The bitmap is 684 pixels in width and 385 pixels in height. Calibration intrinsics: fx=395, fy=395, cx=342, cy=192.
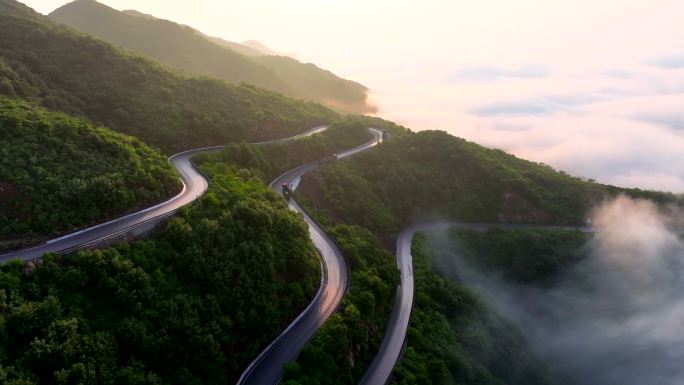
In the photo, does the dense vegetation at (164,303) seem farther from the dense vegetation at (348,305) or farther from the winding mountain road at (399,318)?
the winding mountain road at (399,318)

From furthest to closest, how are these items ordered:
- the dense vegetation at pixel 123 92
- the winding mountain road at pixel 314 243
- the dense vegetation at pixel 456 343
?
the dense vegetation at pixel 123 92 → the dense vegetation at pixel 456 343 → the winding mountain road at pixel 314 243

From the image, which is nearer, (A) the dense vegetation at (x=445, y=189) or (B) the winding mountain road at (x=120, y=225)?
(B) the winding mountain road at (x=120, y=225)

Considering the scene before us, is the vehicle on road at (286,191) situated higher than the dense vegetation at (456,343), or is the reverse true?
the vehicle on road at (286,191)

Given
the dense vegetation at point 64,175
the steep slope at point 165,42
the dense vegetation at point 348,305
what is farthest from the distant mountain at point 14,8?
the dense vegetation at point 348,305

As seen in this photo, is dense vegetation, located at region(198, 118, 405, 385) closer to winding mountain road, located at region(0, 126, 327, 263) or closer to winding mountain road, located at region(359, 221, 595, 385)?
winding mountain road, located at region(359, 221, 595, 385)

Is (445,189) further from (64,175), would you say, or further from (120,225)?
(64,175)

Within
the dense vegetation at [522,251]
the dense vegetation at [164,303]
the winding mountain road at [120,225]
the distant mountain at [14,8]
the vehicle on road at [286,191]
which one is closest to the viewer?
the dense vegetation at [164,303]

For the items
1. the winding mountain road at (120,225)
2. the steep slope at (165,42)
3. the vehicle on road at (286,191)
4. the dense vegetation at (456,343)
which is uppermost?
the steep slope at (165,42)
